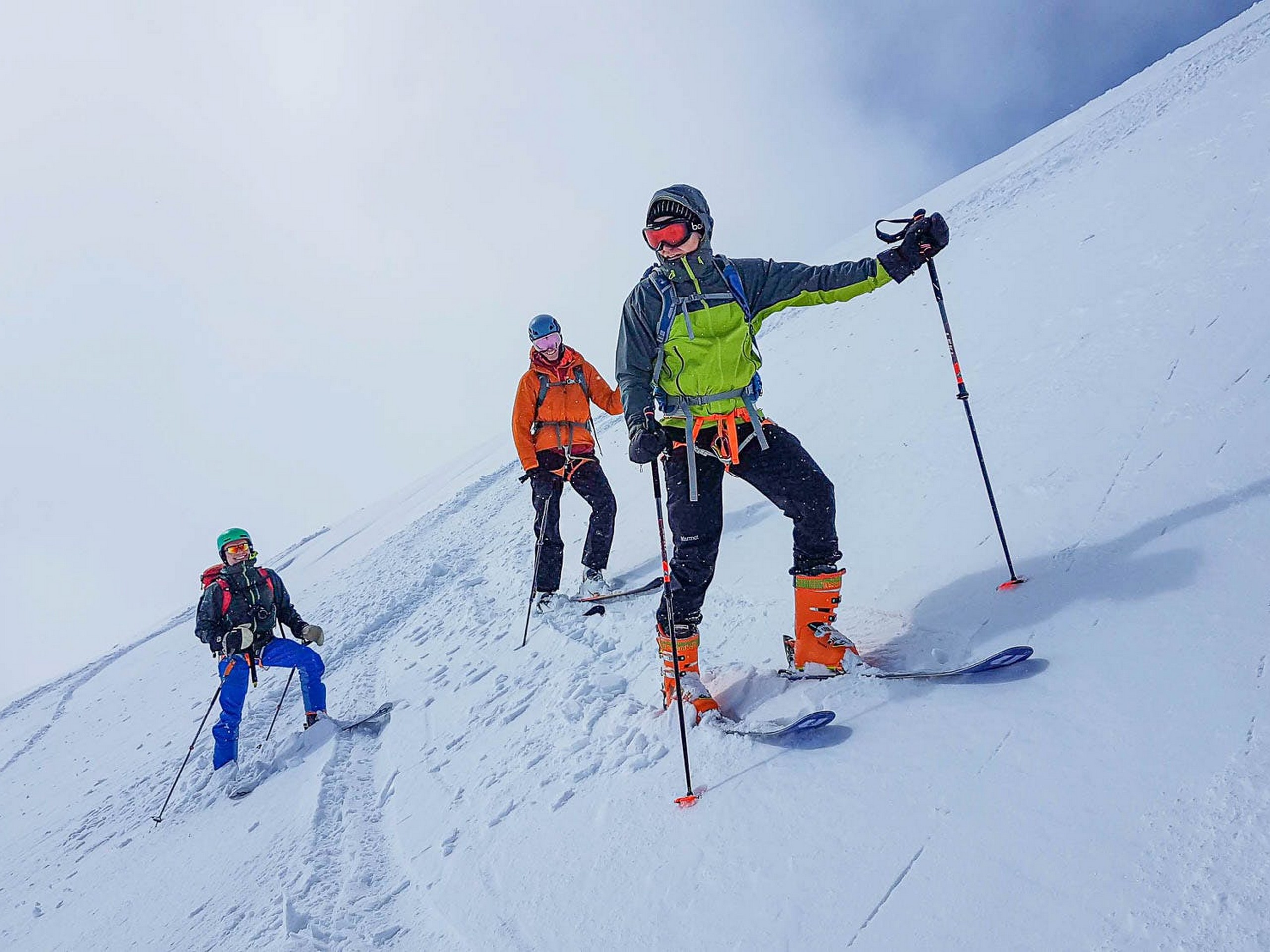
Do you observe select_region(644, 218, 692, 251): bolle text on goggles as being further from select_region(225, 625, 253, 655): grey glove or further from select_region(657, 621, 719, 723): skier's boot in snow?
select_region(225, 625, 253, 655): grey glove

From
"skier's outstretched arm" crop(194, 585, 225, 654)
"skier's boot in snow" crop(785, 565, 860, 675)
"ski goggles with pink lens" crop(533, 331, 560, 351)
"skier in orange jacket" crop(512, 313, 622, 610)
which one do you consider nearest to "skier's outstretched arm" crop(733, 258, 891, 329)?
"skier's boot in snow" crop(785, 565, 860, 675)

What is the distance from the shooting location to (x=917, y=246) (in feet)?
12.5

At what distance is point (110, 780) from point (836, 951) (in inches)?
318

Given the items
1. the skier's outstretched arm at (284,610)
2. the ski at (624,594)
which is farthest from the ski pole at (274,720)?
Answer: the ski at (624,594)

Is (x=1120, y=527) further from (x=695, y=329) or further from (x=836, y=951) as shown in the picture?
(x=836, y=951)

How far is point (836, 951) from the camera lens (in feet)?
7.24

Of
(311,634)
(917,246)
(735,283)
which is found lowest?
(311,634)

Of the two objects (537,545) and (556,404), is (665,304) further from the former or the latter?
(537,545)

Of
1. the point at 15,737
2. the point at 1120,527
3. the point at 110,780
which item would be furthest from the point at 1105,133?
the point at 15,737

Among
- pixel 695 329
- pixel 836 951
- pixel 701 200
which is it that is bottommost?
pixel 836 951

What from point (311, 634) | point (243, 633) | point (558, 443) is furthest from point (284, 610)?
point (558, 443)

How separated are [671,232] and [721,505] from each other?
1.54 metres

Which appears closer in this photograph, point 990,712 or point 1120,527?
point 990,712

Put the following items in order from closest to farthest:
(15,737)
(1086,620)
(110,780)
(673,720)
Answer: (1086,620)
(673,720)
(110,780)
(15,737)
